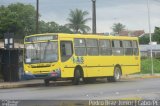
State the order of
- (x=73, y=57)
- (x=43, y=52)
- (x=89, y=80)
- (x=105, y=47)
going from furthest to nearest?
(x=89, y=80) < (x=105, y=47) < (x=73, y=57) < (x=43, y=52)

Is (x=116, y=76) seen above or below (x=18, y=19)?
below

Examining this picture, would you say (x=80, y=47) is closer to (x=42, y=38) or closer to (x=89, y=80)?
(x=42, y=38)

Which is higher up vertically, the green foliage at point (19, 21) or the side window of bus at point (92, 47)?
the green foliage at point (19, 21)

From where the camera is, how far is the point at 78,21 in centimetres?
10819

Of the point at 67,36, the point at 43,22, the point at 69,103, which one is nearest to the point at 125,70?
the point at 67,36

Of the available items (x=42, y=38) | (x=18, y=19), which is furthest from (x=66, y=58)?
(x=18, y=19)

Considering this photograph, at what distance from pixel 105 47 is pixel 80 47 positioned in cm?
309

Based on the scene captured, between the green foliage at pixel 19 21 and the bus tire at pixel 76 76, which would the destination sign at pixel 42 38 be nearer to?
the bus tire at pixel 76 76

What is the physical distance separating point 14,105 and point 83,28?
9761 centimetres

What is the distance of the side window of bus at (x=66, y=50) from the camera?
97.2ft

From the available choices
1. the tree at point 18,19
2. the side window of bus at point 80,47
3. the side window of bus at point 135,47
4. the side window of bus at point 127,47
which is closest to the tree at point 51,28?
the tree at point 18,19

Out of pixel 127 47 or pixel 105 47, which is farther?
pixel 127 47

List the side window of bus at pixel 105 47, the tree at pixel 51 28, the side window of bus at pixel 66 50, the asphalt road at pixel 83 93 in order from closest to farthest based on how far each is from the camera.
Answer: the asphalt road at pixel 83 93 < the side window of bus at pixel 66 50 < the side window of bus at pixel 105 47 < the tree at pixel 51 28

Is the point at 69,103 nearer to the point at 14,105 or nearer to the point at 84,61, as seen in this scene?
the point at 14,105
